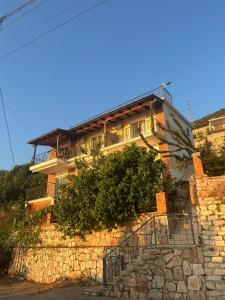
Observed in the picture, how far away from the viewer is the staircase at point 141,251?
36.3 feet

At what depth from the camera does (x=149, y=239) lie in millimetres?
12648

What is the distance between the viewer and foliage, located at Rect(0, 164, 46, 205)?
31.9 meters

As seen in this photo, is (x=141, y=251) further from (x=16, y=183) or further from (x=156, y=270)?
(x=16, y=183)

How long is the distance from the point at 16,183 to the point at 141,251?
25.1 metres

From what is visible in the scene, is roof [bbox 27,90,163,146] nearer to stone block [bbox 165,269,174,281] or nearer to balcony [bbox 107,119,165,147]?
balcony [bbox 107,119,165,147]

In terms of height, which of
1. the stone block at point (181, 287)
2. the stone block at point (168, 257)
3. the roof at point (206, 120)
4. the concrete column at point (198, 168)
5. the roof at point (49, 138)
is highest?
the roof at point (206, 120)

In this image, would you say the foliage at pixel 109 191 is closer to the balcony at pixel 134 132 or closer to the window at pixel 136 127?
the balcony at pixel 134 132

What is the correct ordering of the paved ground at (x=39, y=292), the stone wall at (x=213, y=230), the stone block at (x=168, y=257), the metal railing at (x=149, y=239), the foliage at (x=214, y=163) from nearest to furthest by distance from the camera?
the stone wall at (x=213, y=230) → the stone block at (x=168, y=257) → the metal railing at (x=149, y=239) → the paved ground at (x=39, y=292) → the foliage at (x=214, y=163)

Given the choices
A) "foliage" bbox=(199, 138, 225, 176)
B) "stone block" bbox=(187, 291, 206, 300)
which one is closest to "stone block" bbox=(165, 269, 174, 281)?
"stone block" bbox=(187, 291, 206, 300)

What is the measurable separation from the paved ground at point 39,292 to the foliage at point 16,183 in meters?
15.5

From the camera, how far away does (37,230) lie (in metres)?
19.0

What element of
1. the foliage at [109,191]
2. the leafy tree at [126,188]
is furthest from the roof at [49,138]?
the leafy tree at [126,188]

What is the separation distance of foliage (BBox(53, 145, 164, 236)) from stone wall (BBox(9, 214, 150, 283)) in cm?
52

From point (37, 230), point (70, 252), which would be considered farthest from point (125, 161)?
point (37, 230)
